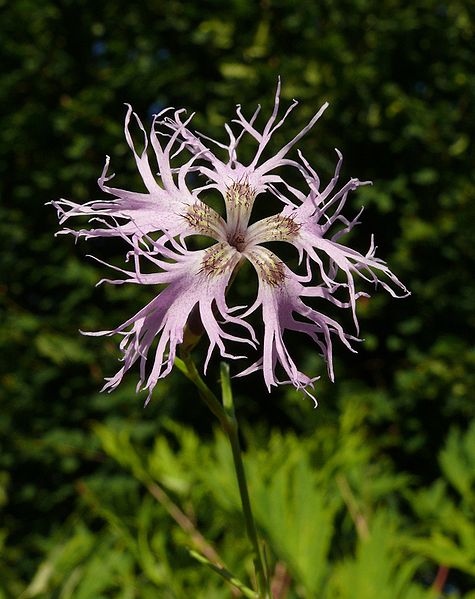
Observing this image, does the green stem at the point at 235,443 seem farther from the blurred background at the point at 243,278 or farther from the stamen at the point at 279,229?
the blurred background at the point at 243,278

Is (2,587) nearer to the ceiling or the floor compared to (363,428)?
nearer to the ceiling

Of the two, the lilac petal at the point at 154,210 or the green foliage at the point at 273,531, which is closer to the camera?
the lilac petal at the point at 154,210

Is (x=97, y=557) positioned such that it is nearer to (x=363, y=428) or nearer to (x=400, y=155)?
(x=363, y=428)

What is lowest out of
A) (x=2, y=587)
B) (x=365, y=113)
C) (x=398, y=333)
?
(x=398, y=333)

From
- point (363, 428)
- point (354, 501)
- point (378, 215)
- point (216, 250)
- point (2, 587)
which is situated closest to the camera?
point (216, 250)

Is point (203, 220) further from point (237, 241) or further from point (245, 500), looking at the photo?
point (245, 500)

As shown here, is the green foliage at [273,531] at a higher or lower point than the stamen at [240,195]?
lower

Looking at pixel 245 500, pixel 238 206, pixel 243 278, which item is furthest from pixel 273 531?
pixel 243 278

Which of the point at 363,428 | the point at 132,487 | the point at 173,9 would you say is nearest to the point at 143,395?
the point at 132,487

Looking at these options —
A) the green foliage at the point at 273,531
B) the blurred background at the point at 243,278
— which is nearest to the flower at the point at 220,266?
the green foliage at the point at 273,531

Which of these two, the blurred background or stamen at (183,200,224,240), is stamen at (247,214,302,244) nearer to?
stamen at (183,200,224,240)
